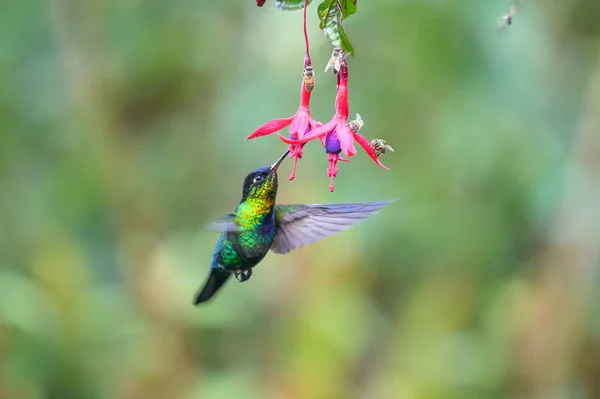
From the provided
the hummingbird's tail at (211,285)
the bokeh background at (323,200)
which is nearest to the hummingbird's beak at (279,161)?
the hummingbird's tail at (211,285)

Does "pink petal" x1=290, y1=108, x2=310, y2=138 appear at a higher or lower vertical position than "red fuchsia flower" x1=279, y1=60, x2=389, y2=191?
higher

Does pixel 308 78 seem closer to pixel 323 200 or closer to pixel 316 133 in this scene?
pixel 316 133

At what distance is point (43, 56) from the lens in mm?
3484

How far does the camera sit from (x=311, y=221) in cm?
137

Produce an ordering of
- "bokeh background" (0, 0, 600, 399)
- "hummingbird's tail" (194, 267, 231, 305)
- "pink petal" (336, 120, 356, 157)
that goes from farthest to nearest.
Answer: "bokeh background" (0, 0, 600, 399), "hummingbird's tail" (194, 267, 231, 305), "pink petal" (336, 120, 356, 157)

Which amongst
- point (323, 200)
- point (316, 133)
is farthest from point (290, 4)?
point (323, 200)

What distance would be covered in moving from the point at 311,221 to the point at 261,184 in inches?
5.6

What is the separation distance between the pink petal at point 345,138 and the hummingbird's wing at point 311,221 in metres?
0.20

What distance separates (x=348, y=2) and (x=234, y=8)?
2748mm

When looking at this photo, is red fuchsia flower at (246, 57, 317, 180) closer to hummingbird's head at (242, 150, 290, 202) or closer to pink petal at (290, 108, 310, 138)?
pink petal at (290, 108, 310, 138)

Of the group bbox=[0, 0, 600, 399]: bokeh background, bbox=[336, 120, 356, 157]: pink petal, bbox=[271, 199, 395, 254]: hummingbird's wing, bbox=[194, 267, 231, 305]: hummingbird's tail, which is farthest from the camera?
bbox=[0, 0, 600, 399]: bokeh background

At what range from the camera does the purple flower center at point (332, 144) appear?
99cm

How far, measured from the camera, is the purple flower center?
39.0 inches

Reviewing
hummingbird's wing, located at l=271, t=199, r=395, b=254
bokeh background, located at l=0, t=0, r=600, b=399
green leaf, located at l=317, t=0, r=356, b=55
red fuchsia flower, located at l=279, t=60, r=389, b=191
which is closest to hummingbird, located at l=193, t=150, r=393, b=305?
hummingbird's wing, located at l=271, t=199, r=395, b=254
